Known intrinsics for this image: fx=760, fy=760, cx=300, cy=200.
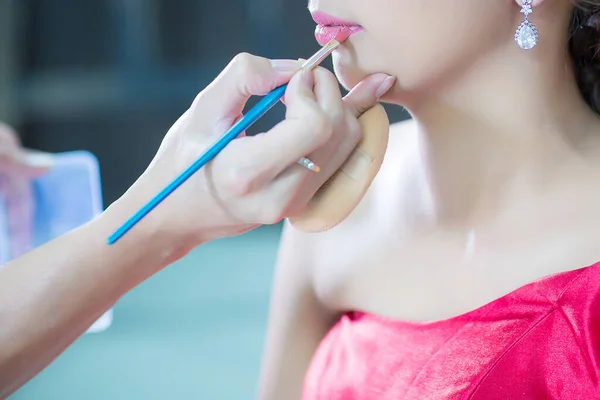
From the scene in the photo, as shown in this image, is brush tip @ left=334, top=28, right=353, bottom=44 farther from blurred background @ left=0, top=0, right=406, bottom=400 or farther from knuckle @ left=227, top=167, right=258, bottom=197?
blurred background @ left=0, top=0, right=406, bottom=400

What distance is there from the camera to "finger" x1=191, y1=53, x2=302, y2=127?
0.72 metres

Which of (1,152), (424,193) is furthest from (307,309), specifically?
(1,152)

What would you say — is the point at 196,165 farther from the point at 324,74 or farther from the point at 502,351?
the point at 502,351

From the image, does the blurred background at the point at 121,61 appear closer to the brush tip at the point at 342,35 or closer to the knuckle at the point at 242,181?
the brush tip at the point at 342,35

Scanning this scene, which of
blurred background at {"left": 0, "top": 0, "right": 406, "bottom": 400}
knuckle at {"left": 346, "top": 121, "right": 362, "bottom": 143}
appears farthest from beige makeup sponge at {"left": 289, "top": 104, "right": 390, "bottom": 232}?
blurred background at {"left": 0, "top": 0, "right": 406, "bottom": 400}

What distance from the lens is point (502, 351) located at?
2.60ft

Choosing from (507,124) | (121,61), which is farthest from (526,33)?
(121,61)

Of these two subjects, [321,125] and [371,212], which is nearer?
[321,125]

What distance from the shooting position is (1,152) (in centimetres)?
119

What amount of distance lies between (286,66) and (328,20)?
0.38 ft

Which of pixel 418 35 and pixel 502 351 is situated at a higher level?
pixel 418 35

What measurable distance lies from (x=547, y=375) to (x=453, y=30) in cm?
37

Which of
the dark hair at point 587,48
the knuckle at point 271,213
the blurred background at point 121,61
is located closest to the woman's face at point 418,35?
the dark hair at point 587,48

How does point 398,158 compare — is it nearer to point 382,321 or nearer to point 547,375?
point 382,321
